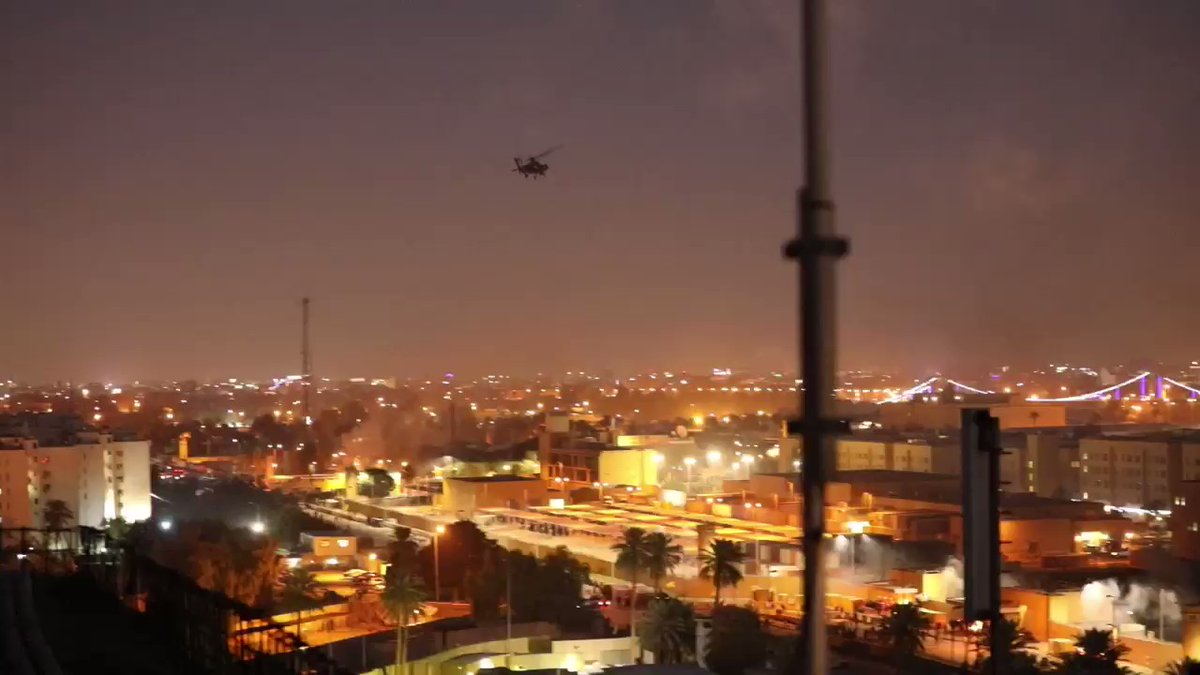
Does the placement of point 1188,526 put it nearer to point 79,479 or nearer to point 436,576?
point 436,576

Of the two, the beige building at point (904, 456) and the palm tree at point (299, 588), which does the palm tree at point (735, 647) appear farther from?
the beige building at point (904, 456)

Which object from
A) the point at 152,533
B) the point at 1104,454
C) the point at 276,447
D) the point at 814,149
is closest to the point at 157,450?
the point at 276,447

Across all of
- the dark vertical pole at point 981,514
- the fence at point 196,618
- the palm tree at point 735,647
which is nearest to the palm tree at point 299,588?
the palm tree at point 735,647

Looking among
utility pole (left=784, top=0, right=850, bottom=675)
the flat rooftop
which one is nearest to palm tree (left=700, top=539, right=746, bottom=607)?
the flat rooftop

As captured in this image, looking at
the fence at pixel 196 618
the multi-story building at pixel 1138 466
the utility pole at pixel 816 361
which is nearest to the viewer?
the utility pole at pixel 816 361

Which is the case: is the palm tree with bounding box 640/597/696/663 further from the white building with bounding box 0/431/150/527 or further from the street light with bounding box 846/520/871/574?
the white building with bounding box 0/431/150/527

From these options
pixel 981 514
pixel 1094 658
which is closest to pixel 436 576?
pixel 1094 658
